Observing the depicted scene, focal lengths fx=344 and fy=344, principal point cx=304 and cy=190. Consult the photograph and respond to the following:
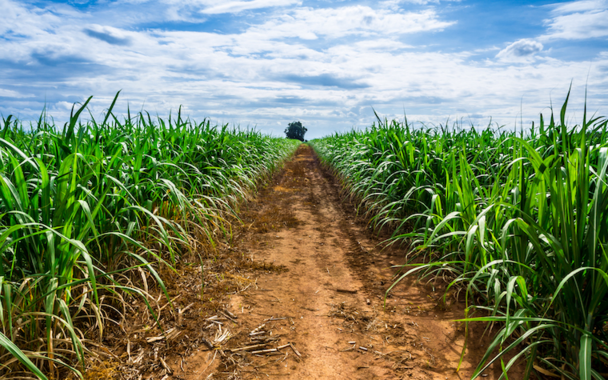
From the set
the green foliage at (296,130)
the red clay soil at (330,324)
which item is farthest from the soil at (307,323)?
the green foliage at (296,130)

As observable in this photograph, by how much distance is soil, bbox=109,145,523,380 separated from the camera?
1886 mm

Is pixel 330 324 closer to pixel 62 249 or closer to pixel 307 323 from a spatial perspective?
pixel 307 323

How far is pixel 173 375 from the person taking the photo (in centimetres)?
183

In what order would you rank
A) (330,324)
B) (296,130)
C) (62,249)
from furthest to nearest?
(296,130)
(330,324)
(62,249)

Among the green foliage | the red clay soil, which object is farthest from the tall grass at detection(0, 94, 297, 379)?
the green foliage

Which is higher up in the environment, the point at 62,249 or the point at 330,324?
the point at 62,249

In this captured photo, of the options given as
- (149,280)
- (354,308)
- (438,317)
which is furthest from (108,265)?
(438,317)

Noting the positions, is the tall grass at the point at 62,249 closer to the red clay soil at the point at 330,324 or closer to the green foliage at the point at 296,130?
the red clay soil at the point at 330,324

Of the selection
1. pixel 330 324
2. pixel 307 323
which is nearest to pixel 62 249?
pixel 307 323

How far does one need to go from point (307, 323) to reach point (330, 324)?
0.15 meters

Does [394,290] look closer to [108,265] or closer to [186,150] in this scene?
[108,265]

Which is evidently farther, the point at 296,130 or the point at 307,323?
the point at 296,130

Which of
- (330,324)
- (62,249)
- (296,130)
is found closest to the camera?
(62,249)

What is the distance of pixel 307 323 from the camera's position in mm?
2303
